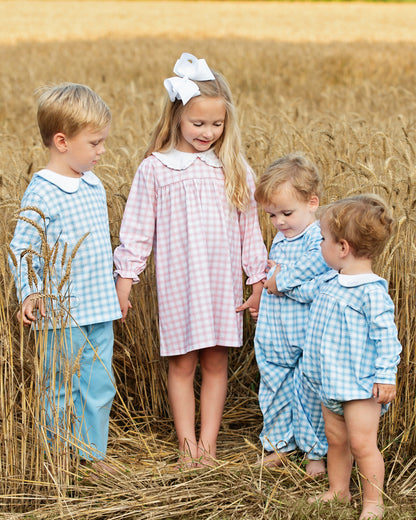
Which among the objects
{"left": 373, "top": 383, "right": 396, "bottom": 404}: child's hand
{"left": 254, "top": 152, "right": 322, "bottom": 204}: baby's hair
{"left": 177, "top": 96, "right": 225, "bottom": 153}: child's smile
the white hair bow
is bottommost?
{"left": 373, "top": 383, "right": 396, "bottom": 404}: child's hand

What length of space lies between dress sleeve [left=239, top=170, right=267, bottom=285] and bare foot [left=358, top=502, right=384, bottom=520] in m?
0.96

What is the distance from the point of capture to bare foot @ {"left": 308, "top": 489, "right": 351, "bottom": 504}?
2.62 metres

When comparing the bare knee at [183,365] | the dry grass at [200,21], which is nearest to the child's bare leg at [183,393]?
the bare knee at [183,365]

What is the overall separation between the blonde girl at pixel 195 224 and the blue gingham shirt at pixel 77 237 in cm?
14

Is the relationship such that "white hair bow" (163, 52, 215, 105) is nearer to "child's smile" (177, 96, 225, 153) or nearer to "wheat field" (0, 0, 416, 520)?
"child's smile" (177, 96, 225, 153)

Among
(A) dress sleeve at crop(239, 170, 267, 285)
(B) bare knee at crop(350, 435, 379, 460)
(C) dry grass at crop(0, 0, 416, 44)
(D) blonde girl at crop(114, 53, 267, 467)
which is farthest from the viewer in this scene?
(C) dry grass at crop(0, 0, 416, 44)

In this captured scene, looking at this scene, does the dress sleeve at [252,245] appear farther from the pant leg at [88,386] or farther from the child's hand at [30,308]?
the child's hand at [30,308]

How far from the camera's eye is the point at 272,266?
2.97 meters

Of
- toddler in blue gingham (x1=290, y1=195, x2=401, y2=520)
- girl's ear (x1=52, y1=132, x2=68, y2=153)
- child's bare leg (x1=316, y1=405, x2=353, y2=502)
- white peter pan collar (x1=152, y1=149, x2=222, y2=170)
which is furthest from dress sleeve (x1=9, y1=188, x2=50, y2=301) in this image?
child's bare leg (x1=316, y1=405, x2=353, y2=502)

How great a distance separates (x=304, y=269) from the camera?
9.09ft

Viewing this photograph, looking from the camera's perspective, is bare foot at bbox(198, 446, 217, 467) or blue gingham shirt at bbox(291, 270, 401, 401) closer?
blue gingham shirt at bbox(291, 270, 401, 401)

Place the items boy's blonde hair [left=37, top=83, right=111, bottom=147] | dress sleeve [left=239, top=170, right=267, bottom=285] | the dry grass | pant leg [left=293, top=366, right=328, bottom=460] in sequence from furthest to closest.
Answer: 1. the dry grass
2. dress sleeve [left=239, top=170, right=267, bottom=285]
3. pant leg [left=293, top=366, right=328, bottom=460]
4. boy's blonde hair [left=37, top=83, right=111, bottom=147]

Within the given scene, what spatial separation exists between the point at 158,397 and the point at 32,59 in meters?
9.57

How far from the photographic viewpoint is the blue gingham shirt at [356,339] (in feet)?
7.91
